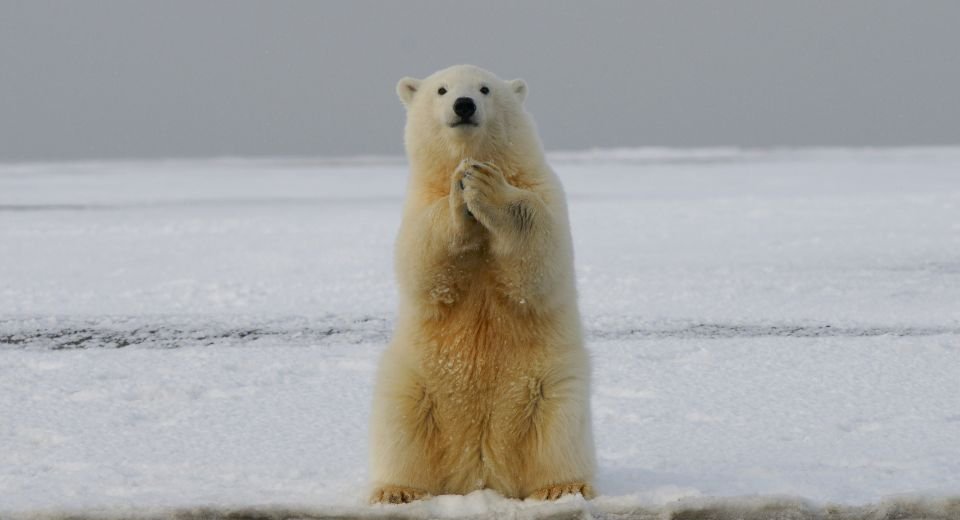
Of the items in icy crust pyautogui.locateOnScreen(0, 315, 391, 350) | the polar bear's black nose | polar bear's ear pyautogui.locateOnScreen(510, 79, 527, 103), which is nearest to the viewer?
the polar bear's black nose

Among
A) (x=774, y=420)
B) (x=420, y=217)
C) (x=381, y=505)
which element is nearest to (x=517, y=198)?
(x=420, y=217)

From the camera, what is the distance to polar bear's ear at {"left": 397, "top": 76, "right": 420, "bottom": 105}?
303 centimetres

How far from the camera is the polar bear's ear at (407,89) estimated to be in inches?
119

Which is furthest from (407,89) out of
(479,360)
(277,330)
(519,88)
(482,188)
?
(277,330)

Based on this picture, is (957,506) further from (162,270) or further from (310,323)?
(162,270)

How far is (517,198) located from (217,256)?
6575 millimetres

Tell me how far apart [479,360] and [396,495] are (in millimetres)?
382

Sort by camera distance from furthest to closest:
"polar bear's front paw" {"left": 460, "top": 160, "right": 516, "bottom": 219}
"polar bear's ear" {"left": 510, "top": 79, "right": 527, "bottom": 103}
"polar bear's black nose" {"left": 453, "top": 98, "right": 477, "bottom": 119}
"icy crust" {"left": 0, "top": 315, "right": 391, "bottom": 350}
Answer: "icy crust" {"left": 0, "top": 315, "right": 391, "bottom": 350} < "polar bear's ear" {"left": 510, "top": 79, "right": 527, "bottom": 103} < "polar bear's black nose" {"left": 453, "top": 98, "right": 477, "bottom": 119} < "polar bear's front paw" {"left": 460, "top": 160, "right": 516, "bottom": 219}

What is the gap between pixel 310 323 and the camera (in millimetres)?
5945

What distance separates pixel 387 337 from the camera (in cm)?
551

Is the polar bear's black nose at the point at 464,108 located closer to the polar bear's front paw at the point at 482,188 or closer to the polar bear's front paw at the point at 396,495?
the polar bear's front paw at the point at 482,188

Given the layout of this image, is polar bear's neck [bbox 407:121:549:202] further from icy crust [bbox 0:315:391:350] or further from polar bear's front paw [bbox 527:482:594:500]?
icy crust [bbox 0:315:391:350]

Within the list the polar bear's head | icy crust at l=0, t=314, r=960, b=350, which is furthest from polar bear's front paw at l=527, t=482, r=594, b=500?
icy crust at l=0, t=314, r=960, b=350

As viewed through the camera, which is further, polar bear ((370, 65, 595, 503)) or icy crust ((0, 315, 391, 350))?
icy crust ((0, 315, 391, 350))
